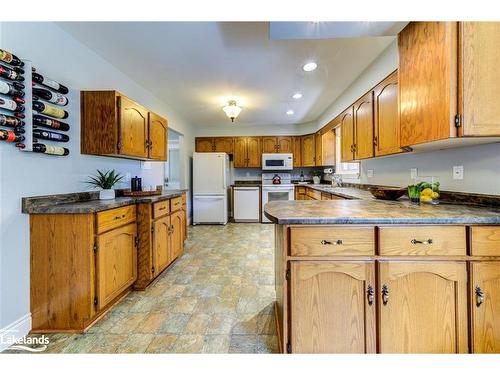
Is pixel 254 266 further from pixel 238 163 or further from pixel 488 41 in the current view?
pixel 238 163

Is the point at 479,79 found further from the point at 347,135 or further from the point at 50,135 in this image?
the point at 50,135

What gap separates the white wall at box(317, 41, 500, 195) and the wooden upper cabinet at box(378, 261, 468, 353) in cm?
84

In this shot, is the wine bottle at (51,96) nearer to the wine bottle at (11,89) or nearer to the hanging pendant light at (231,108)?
the wine bottle at (11,89)

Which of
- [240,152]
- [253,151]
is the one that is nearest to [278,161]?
[253,151]

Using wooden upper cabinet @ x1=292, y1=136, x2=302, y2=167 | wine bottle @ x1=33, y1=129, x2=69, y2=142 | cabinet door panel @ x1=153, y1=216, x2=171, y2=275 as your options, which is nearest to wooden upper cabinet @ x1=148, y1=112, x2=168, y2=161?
cabinet door panel @ x1=153, y1=216, x2=171, y2=275

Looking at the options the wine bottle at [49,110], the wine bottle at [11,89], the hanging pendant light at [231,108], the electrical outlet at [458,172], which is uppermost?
the hanging pendant light at [231,108]

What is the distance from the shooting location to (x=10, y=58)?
1.59m

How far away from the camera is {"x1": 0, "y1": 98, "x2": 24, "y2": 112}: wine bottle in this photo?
1.55 meters

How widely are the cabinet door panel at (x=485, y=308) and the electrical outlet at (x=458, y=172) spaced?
2.72 feet

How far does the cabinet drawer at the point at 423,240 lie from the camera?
4.04 ft

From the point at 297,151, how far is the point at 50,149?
495 centimetres

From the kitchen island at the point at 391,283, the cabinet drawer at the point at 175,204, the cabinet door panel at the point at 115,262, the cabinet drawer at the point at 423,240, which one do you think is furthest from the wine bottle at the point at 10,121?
the cabinet drawer at the point at 423,240

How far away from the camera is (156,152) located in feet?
10.5

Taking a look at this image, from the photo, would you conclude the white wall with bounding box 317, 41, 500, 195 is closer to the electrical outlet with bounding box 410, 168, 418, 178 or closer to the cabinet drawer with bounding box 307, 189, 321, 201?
the electrical outlet with bounding box 410, 168, 418, 178
